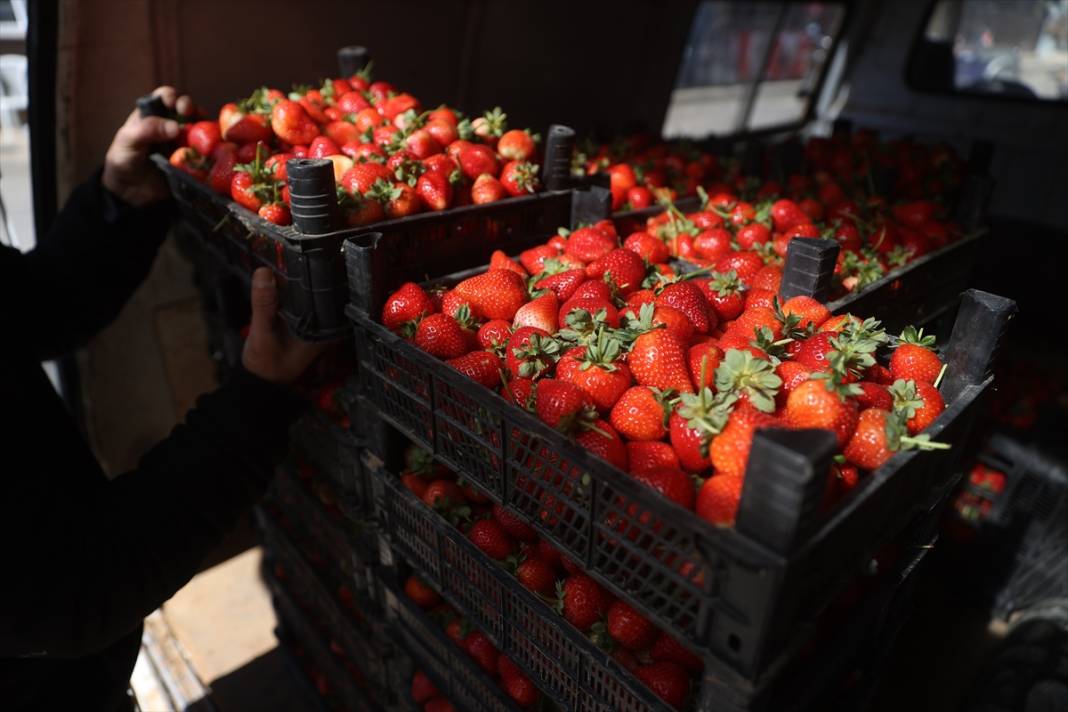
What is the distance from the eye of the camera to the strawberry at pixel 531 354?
4.46 ft

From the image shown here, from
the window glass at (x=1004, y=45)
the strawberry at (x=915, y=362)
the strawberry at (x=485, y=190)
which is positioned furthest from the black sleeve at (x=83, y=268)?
the window glass at (x=1004, y=45)

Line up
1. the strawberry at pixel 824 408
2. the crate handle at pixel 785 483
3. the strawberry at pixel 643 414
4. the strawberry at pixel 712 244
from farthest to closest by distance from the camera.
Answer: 1. the strawberry at pixel 712 244
2. the strawberry at pixel 643 414
3. the strawberry at pixel 824 408
4. the crate handle at pixel 785 483

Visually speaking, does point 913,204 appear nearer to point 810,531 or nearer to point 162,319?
point 810,531

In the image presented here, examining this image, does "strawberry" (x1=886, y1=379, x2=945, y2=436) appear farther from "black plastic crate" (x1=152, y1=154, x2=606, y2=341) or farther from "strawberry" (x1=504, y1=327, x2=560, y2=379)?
"black plastic crate" (x1=152, y1=154, x2=606, y2=341)

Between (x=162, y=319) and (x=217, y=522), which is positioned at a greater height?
(x=217, y=522)

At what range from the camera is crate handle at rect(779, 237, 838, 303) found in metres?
A: 1.54

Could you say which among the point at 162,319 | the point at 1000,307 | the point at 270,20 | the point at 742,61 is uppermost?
the point at 742,61

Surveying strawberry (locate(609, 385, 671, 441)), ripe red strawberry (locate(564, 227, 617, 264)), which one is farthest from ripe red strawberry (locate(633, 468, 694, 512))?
ripe red strawberry (locate(564, 227, 617, 264))

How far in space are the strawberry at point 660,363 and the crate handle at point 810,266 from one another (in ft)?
1.46

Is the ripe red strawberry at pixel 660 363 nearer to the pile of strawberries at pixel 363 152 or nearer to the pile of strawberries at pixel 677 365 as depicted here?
the pile of strawberries at pixel 677 365

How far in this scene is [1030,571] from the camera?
303cm

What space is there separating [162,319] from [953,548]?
3.90m

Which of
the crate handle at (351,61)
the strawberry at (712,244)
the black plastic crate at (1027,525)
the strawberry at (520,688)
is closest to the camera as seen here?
the strawberry at (520,688)

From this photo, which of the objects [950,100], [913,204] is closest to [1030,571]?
[913,204]
